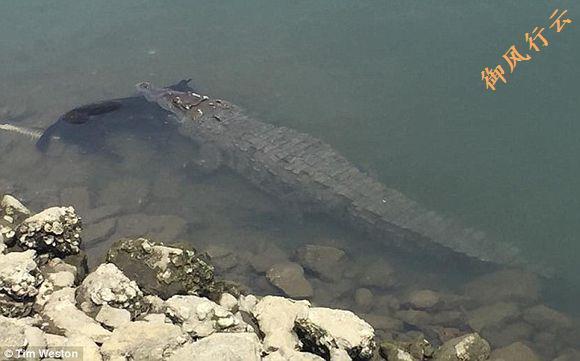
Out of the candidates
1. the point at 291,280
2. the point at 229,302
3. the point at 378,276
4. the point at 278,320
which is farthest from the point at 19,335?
the point at 378,276

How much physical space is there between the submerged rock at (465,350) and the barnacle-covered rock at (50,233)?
A: 4872 mm

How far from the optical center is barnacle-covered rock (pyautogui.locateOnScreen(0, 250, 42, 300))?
253 inches

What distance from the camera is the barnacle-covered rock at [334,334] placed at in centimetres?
637

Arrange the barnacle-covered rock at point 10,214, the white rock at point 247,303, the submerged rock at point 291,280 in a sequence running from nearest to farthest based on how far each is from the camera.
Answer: the white rock at point 247,303, the barnacle-covered rock at point 10,214, the submerged rock at point 291,280

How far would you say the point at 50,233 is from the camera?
7.36 meters

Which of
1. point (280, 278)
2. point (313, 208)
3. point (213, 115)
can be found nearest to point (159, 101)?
point (213, 115)

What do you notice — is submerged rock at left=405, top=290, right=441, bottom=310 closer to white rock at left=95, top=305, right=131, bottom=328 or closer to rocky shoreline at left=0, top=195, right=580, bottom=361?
rocky shoreline at left=0, top=195, right=580, bottom=361

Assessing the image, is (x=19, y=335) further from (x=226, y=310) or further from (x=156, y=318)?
(x=226, y=310)

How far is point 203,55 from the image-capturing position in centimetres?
1591

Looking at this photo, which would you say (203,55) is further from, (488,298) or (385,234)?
(488,298)

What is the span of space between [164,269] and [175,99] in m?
7.05

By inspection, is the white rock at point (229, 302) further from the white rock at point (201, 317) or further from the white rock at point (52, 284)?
the white rock at point (52, 284)

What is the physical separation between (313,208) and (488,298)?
356cm

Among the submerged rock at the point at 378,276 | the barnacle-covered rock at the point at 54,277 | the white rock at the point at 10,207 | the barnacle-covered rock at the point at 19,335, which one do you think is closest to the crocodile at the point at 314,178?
the submerged rock at the point at 378,276
